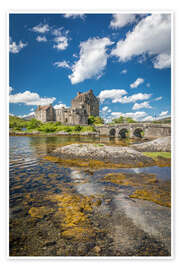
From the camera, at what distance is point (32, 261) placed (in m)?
2.56

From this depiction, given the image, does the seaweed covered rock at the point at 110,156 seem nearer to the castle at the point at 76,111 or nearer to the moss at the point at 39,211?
the moss at the point at 39,211

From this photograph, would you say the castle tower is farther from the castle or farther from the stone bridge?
the stone bridge

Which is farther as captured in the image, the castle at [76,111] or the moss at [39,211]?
the castle at [76,111]

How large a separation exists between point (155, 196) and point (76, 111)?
224 feet

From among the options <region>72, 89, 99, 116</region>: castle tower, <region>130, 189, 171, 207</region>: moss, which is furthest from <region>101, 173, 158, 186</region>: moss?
<region>72, 89, 99, 116</region>: castle tower

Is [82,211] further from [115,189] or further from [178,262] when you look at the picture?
[178,262]

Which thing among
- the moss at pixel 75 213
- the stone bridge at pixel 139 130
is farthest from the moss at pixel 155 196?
the stone bridge at pixel 139 130

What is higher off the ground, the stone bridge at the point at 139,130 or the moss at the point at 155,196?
the stone bridge at the point at 139,130

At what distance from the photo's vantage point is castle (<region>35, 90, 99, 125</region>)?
71.0 meters

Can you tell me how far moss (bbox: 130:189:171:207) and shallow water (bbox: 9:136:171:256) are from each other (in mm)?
297

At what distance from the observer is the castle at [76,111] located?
71.0m

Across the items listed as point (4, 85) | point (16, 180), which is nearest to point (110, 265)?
point (4, 85)

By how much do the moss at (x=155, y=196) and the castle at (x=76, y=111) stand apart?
65.9 meters
